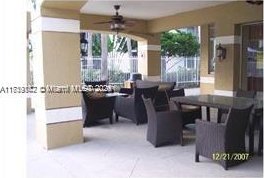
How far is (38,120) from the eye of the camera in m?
5.45

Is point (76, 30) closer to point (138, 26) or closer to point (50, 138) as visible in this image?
point (50, 138)

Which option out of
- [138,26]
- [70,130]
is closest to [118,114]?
[70,130]

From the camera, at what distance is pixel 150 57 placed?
34.4 ft

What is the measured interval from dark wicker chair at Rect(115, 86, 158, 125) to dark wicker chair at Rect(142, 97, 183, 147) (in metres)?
1.55

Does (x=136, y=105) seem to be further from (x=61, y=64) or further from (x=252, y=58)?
(x=252, y=58)

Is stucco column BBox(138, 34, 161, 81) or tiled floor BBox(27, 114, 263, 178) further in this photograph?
stucco column BBox(138, 34, 161, 81)

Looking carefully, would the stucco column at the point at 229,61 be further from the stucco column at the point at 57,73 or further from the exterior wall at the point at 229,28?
the stucco column at the point at 57,73

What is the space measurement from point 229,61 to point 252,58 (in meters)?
0.50

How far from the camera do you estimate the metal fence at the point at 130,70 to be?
12.4 meters

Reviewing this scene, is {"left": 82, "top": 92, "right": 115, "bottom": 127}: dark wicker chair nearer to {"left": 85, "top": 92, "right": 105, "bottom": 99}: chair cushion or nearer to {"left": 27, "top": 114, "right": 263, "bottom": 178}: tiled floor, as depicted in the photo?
{"left": 85, "top": 92, "right": 105, "bottom": 99}: chair cushion

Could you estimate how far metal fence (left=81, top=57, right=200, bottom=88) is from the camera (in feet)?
40.6

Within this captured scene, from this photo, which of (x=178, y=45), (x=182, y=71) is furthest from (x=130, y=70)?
(x=178, y=45)

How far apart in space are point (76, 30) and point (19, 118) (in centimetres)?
267

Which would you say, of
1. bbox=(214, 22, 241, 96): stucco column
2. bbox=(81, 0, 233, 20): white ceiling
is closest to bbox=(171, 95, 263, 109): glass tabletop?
bbox=(214, 22, 241, 96): stucco column
